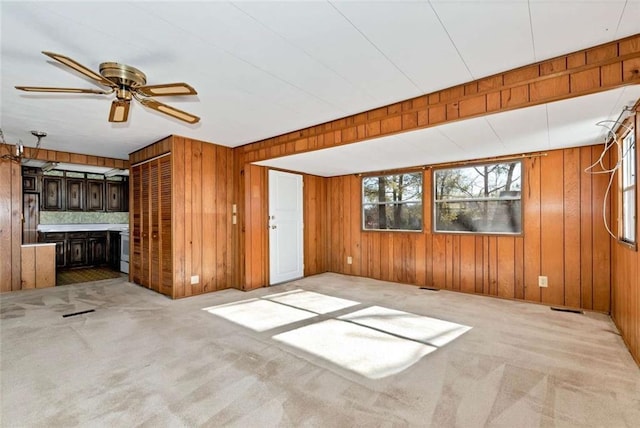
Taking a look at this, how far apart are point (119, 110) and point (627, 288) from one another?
15.0ft

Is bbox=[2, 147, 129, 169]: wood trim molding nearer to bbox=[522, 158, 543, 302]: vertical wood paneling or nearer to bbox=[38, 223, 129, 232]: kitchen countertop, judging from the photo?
bbox=[38, 223, 129, 232]: kitchen countertop

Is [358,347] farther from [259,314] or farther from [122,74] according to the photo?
[122,74]

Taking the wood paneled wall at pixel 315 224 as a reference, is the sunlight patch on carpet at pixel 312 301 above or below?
below

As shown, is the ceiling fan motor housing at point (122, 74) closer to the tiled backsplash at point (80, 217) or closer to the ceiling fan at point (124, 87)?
the ceiling fan at point (124, 87)

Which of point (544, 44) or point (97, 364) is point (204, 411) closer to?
point (97, 364)

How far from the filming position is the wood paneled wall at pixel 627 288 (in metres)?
2.28

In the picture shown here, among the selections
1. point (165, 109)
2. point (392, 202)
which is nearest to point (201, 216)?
point (165, 109)

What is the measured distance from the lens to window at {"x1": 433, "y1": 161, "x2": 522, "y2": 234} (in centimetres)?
411

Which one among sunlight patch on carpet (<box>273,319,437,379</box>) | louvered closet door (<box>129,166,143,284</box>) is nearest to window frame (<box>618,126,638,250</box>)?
sunlight patch on carpet (<box>273,319,437,379</box>)

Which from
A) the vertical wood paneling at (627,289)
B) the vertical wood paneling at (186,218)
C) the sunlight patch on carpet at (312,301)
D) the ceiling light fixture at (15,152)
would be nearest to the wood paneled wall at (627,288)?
the vertical wood paneling at (627,289)

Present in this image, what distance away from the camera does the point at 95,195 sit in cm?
704

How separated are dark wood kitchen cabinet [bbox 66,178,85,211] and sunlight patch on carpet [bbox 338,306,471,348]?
270 inches

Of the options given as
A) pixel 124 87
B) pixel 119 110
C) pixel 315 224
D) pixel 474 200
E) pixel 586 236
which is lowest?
pixel 586 236

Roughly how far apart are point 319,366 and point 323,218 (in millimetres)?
4094
